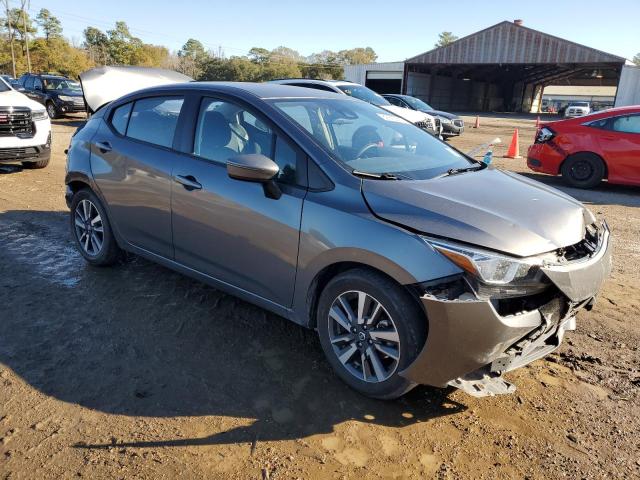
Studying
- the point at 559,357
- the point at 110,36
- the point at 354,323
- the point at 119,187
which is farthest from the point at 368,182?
the point at 110,36

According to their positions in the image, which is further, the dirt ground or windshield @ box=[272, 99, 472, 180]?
windshield @ box=[272, 99, 472, 180]

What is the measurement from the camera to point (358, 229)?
2.79 meters

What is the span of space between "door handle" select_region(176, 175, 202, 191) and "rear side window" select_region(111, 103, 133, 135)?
1.06 m

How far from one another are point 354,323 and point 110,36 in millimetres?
75220

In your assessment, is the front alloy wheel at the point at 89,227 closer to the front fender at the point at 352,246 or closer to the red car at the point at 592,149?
the front fender at the point at 352,246

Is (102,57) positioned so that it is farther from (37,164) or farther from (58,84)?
(37,164)

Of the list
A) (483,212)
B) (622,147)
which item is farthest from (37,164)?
(622,147)

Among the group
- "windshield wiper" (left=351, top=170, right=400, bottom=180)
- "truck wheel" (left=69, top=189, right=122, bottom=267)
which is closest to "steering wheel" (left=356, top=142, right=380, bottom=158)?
"windshield wiper" (left=351, top=170, right=400, bottom=180)

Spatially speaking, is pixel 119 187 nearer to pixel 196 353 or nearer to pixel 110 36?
pixel 196 353

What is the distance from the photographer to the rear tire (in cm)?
912

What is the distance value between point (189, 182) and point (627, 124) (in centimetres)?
821

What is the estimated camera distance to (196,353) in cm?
338

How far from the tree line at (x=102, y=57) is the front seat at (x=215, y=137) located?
50.5 meters

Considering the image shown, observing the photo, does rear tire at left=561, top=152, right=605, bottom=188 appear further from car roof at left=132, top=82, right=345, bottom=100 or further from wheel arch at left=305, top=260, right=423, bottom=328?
wheel arch at left=305, top=260, right=423, bottom=328
